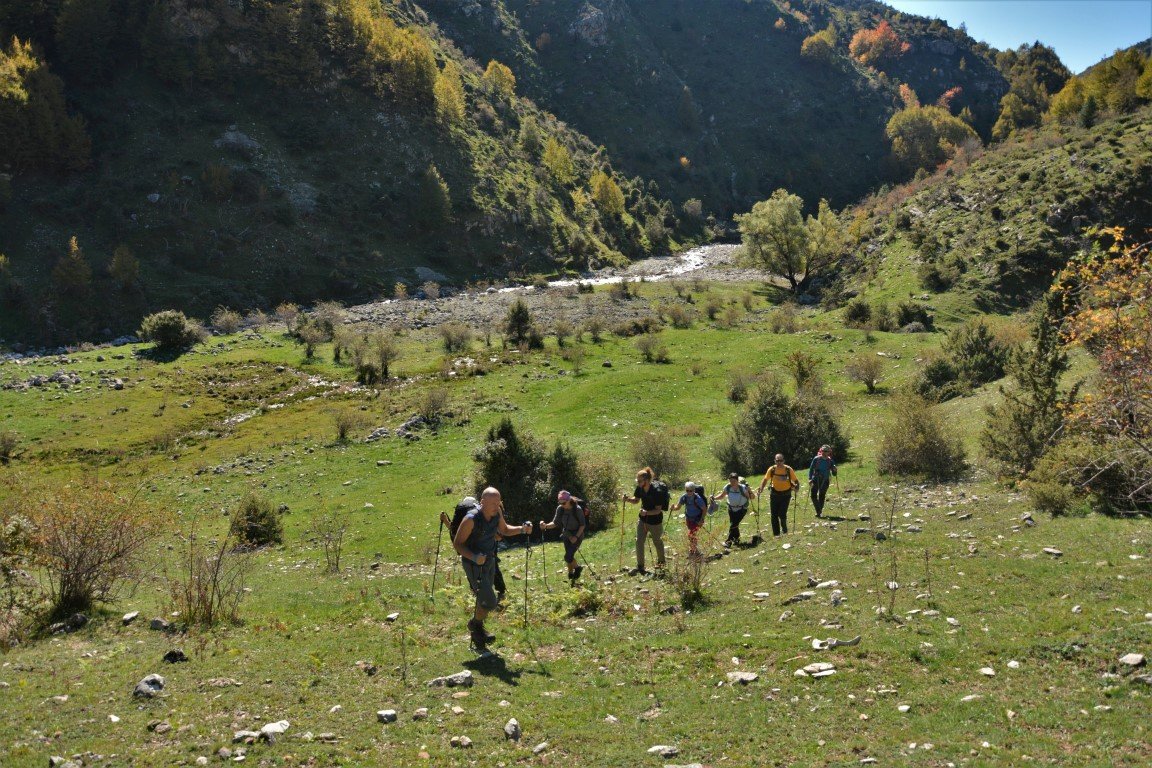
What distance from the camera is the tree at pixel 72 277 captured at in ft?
228

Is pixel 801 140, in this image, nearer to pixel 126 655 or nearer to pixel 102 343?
pixel 102 343

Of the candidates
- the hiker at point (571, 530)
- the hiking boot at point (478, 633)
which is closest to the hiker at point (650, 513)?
the hiker at point (571, 530)

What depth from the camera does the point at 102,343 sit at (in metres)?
66.1

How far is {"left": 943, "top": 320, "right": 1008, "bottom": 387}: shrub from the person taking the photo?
113ft

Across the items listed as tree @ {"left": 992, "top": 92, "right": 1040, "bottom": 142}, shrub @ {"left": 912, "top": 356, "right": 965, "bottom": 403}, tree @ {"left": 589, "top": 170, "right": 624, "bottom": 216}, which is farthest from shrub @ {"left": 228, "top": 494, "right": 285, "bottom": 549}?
tree @ {"left": 992, "top": 92, "right": 1040, "bottom": 142}

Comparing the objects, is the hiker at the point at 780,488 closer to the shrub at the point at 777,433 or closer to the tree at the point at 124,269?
the shrub at the point at 777,433

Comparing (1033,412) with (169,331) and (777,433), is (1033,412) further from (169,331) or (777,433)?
(169,331)

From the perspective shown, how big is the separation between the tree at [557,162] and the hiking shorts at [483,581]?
Answer: 120 metres

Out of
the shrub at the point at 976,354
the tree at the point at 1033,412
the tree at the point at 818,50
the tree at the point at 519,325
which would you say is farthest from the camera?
the tree at the point at 818,50

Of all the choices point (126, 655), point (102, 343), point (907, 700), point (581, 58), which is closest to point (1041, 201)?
point (907, 700)

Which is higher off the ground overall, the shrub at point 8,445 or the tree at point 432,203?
the tree at point 432,203

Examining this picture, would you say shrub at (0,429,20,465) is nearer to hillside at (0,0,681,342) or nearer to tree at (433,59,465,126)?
hillside at (0,0,681,342)

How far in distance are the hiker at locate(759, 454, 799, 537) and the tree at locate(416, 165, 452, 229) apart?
88718mm

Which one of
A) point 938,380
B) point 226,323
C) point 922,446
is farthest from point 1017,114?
point 922,446
